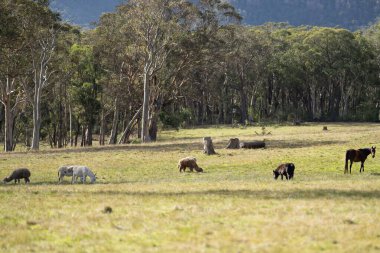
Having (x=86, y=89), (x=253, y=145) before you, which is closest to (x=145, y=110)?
(x=86, y=89)

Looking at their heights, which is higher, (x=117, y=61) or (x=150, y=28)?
(x=150, y=28)

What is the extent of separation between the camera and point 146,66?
57625 mm

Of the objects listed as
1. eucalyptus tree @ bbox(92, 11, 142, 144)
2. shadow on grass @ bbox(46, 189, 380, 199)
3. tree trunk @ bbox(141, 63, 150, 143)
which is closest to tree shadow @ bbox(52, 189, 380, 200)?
shadow on grass @ bbox(46, 189, 380, 199)

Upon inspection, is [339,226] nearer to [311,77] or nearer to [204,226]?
[204,226]

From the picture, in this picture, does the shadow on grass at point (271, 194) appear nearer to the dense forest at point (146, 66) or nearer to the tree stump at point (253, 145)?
the dense forest at point (146, 66)

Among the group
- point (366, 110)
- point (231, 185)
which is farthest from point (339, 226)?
point (366, 110)

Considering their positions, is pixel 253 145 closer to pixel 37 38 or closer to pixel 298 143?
pixel 298 143

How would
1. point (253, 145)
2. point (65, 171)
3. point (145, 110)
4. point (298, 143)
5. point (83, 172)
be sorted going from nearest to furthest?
point (83, 172) < point (65, 171) < point (253, 145) < point (298, 143) < point (145, 110)

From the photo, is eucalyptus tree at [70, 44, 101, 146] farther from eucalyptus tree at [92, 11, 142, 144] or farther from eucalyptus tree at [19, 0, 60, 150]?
eucalyptus tree at [19, 0, 60, 150]

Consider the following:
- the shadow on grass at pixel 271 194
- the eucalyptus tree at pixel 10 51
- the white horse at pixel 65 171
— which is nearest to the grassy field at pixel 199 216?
the shadow on grass at pixel 271 194

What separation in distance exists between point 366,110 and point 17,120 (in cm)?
6068

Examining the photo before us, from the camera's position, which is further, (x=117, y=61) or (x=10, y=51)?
(x=117, y=61)

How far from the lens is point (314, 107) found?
109312 millimetres

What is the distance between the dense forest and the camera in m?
54.0
